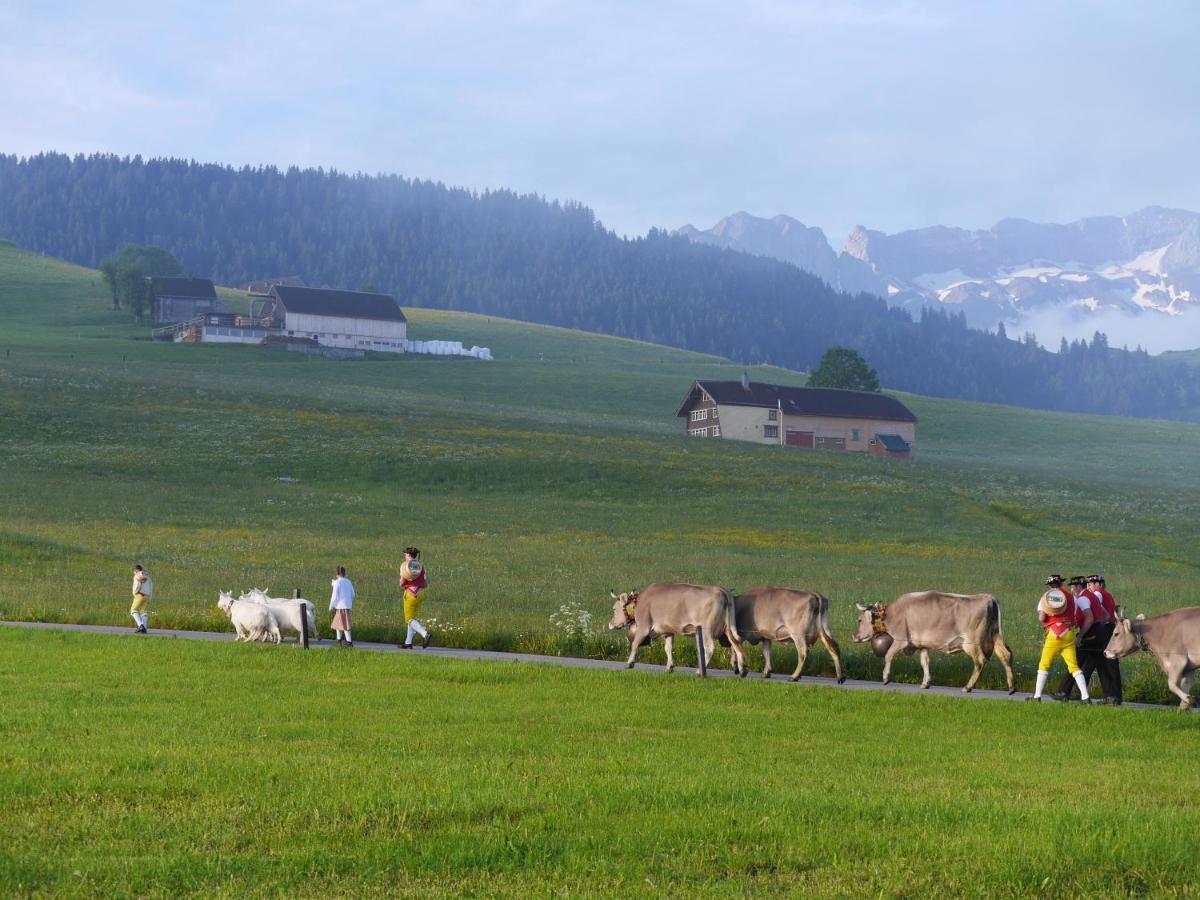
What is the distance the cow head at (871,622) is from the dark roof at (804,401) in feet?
315

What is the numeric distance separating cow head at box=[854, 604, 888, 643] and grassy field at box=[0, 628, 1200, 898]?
9.94ft

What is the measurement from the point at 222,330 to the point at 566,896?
6300 inches

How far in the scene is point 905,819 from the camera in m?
11.1

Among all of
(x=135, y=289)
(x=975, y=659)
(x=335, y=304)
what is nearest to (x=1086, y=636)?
(x=975, y=659)

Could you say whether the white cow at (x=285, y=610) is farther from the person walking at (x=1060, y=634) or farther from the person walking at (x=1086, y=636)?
the person walking at (x=1086, y=636)

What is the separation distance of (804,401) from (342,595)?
329 ft

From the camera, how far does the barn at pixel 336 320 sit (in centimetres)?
17112

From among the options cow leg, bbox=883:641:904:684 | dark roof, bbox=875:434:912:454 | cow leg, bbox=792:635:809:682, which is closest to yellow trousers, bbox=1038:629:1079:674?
cow leg, bbox=883:641:904:684

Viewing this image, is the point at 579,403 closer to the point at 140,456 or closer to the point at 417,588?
the point at 140,456

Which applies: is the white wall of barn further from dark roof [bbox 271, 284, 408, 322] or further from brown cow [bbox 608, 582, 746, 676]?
brown cow [bbox 608, 582, 746, 676]

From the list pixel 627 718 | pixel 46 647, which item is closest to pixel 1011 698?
pixel 627 718

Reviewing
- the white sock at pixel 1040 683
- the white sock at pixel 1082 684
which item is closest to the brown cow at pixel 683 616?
the white sock at pixel 1040 683

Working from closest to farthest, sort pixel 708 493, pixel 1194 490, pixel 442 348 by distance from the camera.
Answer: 1. pixel 708 493
2. pixel 1194 490
3. pixel 442 348

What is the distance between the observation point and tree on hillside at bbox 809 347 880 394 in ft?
497
